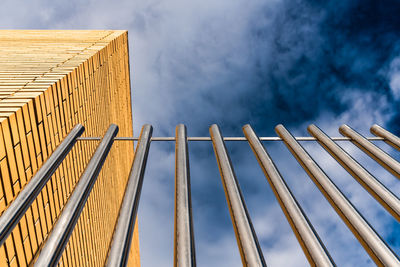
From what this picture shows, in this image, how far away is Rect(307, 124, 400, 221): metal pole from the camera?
2910mm

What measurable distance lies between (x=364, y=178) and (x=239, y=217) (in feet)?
7.00

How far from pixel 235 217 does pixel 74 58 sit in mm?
4826

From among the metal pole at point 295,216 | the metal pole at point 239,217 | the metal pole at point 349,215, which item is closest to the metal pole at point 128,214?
the metal pole at point 239,217

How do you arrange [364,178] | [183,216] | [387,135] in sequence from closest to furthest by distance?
[183,216] → [364,178] → [387,135]

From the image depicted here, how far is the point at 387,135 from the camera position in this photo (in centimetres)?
462

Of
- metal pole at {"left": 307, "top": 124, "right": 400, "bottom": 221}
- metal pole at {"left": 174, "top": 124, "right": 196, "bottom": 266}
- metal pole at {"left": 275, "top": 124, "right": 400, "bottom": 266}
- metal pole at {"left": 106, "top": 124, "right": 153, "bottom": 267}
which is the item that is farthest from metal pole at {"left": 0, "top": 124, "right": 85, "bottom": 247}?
metal pole at {"left": 307, "top": 124, "right": 400, "bottom": 221}

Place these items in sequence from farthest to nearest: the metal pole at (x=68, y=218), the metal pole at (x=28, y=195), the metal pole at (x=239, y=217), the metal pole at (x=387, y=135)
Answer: the metal pole at (x=387, y=135), the metal pole at (x=28, y=195), the metal pole at (x=239, y=217), the metal pole at (x=68, y=218)

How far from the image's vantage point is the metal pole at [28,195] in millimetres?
2168

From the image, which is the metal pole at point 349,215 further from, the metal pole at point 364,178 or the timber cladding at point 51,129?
the timber cladding at point 51,129

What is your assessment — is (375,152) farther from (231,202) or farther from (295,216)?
(231,202)

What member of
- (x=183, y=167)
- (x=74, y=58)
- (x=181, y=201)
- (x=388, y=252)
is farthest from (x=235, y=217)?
(x=74, y=58)

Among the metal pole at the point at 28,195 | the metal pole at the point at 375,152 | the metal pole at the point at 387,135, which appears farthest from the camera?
the metal pole at the point at 387,135

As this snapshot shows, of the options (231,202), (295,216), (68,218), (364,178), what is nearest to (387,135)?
(364,178)

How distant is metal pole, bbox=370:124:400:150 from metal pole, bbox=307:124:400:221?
1124 millimetres
